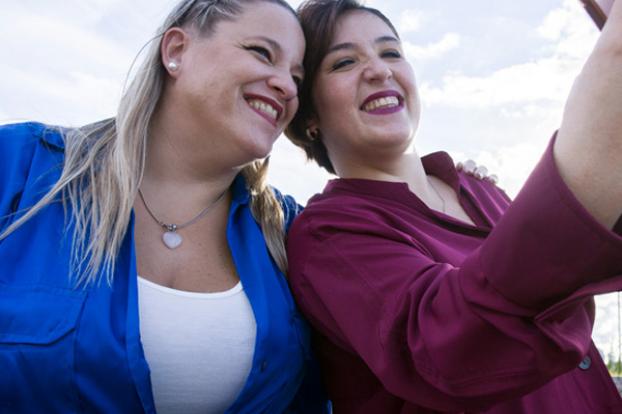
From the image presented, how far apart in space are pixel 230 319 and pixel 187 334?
16 cm

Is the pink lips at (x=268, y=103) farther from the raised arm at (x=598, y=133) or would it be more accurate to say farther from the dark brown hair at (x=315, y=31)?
the raised arm at (x=598, y=133)

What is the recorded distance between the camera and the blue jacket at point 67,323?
4.96 ft

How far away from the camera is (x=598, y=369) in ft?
5.25

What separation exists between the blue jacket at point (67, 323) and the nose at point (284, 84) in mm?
679

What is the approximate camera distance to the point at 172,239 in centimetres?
204

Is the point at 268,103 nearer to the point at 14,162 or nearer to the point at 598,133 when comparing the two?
the point at 14,162

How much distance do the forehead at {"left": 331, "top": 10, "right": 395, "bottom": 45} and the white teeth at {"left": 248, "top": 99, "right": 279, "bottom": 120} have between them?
1.26 ft

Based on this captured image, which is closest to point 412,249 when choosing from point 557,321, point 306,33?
point 557,321

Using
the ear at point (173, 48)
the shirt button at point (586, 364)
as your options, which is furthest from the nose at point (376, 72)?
the shirt button at point (586, 364)

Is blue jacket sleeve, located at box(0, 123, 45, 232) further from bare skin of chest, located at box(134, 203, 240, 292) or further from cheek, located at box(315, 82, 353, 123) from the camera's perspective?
cheek, located at box(315, 82, 353, 123)

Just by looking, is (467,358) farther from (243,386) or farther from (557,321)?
(243,386)

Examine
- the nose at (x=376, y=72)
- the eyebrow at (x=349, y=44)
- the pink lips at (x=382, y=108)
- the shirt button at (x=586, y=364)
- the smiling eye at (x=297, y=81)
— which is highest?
the eyebrow at (x=349, y=44)

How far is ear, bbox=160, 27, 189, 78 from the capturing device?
222 cm

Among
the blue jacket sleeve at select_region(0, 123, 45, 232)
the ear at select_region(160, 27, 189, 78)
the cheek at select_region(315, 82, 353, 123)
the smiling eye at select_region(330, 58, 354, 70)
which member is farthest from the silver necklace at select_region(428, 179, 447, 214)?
the blue jacket sleeve at select_region(0, 123, 45, 232)
